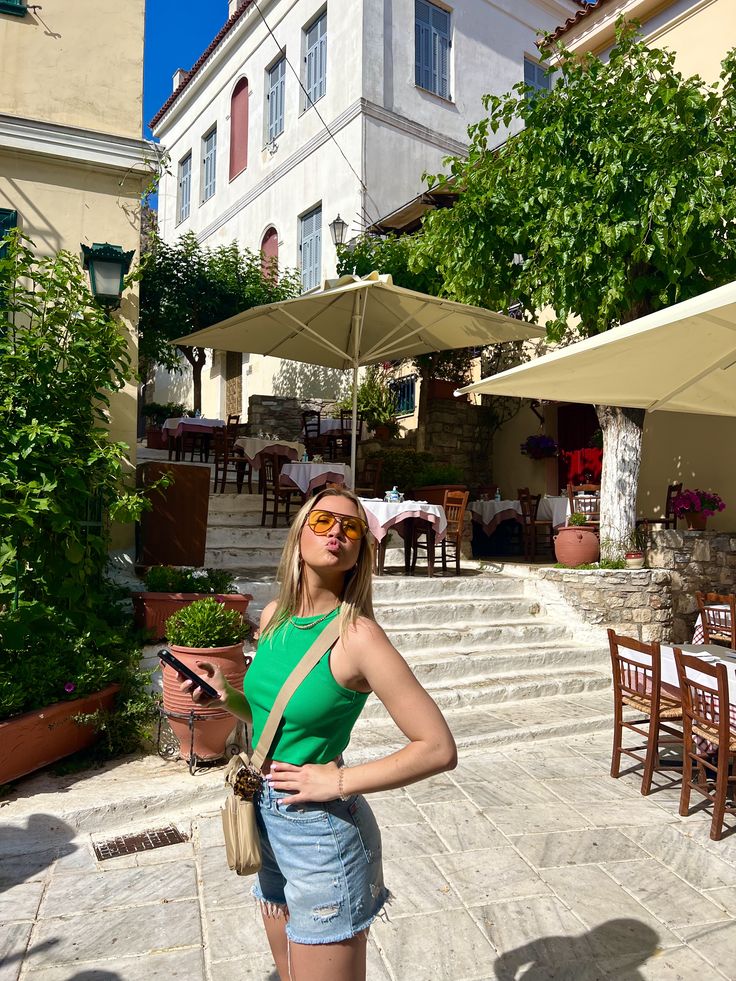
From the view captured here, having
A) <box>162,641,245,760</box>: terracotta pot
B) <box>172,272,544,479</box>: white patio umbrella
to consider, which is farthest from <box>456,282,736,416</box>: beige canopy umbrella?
<box>172,272,544,479</box>: white patio umbrella

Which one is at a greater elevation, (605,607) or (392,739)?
(605,607)

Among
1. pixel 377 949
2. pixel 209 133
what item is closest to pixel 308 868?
pixel 377 949

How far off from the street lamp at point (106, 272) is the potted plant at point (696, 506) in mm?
6669

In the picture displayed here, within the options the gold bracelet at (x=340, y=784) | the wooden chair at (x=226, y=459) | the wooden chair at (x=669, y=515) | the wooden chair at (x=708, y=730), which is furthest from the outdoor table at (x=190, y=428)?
the gold bracelet at (x=340, y=784)

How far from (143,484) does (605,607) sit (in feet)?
15.2

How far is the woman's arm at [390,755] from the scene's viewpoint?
1.50 metres

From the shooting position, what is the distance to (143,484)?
21.9ft

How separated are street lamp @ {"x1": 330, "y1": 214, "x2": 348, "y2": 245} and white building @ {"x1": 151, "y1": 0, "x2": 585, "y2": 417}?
416mm

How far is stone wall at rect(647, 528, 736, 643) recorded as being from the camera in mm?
8273

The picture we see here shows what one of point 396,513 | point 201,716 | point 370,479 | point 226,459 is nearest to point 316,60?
point 226,459

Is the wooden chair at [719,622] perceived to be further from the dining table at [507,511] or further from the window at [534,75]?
the window at [534,75]

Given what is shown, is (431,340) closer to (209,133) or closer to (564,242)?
(564,242)

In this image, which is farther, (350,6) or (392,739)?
(350,6)

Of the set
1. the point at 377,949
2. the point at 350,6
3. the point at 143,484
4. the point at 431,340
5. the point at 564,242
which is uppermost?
the point at 350,6
